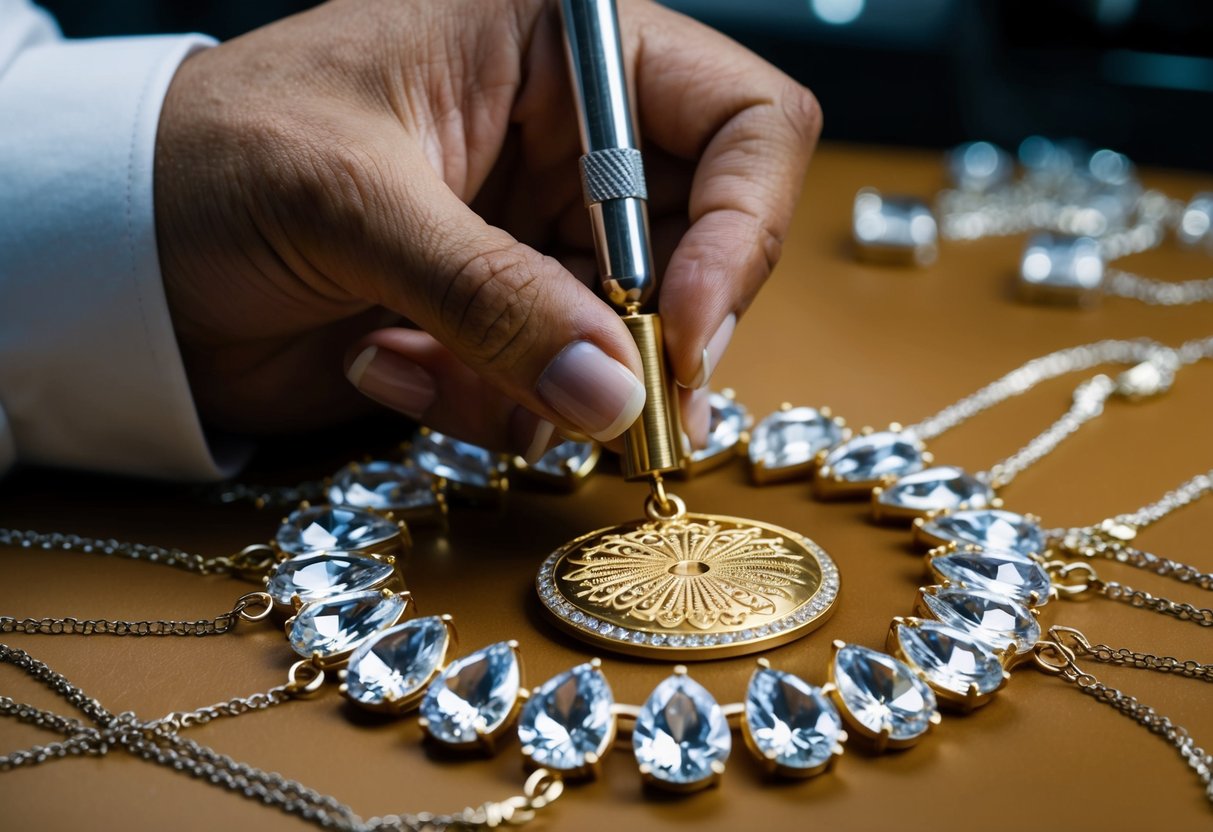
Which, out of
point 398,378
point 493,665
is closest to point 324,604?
point 493,665

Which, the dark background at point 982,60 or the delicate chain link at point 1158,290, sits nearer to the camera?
the delicate chain link at point 1158,290

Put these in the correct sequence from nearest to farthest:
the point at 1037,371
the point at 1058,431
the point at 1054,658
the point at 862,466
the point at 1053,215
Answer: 1. the point at 1054,658
2. the point at 862,466
3. the point at 1058,431
4. the point at 1037,371
5. the point at 1053,215

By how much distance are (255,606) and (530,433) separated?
25cm

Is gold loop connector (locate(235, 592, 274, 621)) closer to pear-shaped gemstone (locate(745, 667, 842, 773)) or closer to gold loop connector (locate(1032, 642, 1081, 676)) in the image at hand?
pear-shaped gemstone (locate(745, 667, 842, 773))

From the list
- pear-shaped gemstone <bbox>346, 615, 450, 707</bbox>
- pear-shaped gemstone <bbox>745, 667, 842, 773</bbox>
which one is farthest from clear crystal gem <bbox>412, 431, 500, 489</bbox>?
pear-shaped gemstone <bbox>745, 667, 842, 773</bbox>

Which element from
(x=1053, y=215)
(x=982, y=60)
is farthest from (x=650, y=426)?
(x=982, y=60)

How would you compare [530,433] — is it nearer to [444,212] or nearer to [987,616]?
[444,212]

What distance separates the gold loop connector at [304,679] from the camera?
673 millimetres

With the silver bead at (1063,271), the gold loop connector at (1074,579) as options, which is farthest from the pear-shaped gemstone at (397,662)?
the silver bead at (1063,271)

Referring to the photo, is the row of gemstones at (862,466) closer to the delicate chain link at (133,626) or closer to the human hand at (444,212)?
the human hand at (444,212)

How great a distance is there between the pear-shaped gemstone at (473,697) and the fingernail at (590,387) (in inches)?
6.6

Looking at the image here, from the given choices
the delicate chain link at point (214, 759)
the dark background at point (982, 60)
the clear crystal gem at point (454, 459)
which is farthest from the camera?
the dark background at point (982, 60)

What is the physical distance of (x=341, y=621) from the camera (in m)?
0.71

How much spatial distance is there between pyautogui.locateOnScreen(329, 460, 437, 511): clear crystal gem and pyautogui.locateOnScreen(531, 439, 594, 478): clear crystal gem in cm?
9
